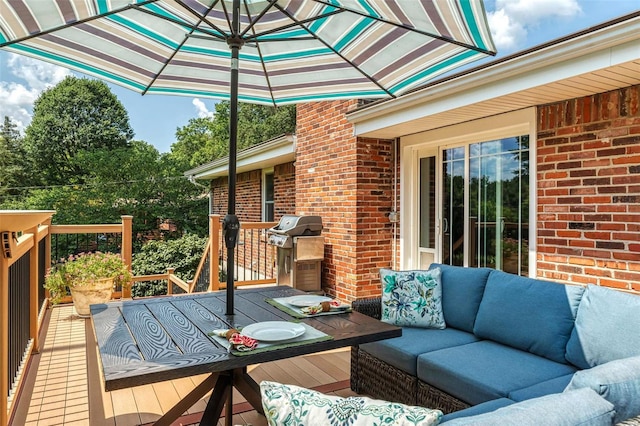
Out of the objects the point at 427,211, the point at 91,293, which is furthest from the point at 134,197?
the point at 427,211

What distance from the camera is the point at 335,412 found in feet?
3.37

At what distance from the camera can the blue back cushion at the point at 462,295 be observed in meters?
3.17

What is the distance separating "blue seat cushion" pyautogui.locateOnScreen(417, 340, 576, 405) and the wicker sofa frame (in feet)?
0.17

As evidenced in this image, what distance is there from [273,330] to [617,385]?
4.48 ft

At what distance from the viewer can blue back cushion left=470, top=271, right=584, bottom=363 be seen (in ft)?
8.53

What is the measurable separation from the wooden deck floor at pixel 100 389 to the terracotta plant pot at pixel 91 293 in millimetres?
607

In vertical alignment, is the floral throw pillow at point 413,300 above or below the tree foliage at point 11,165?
below

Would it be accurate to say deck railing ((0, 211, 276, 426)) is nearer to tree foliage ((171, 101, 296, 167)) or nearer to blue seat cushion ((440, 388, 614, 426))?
blue seat cushion ((440, 388, 614, 426))

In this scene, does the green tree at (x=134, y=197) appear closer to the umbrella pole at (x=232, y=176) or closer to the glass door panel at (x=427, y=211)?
the glass door panel at (x=427, y=211)

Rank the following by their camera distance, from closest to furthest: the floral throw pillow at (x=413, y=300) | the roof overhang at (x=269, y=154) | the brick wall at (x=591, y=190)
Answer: the brick wall at (x=591, y=190) → the floral throw pillow at (x=413, y=300) → the roof overhang at (x=269, y=154)

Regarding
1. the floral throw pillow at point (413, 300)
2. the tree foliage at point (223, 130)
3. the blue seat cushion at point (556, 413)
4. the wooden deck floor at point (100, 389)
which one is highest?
the tree foliage at point (223, 130)

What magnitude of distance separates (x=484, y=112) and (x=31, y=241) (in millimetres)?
4361

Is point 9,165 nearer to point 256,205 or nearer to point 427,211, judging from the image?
point 256,205

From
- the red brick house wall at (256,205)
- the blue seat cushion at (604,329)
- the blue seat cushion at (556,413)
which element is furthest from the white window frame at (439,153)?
the blue seat cushion at (556,413)
